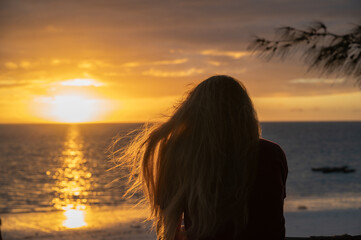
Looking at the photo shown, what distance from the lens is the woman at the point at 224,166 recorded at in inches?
79.0

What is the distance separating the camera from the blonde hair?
79.0 inches

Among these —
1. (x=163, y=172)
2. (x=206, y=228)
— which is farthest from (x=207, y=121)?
(x=206, y=228)

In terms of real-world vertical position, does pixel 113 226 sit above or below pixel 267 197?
below

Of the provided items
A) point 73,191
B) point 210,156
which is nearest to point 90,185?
point 73,191

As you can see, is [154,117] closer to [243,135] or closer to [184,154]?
[184,154]

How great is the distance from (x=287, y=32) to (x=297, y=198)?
90.1 feet

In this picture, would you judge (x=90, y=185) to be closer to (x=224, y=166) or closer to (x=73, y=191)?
(x=73, y=191)

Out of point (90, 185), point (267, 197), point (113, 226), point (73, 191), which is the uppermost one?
point (267, 197)

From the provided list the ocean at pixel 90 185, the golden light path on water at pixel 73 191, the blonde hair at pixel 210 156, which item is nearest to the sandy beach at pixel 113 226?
the golden light path on water at pixel 73 191

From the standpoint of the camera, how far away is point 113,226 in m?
18.1

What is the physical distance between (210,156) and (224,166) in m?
0.09

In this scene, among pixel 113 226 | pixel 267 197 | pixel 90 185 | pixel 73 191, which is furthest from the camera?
pixel 90 185

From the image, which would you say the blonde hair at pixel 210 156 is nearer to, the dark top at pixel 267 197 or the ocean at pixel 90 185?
Answer: the dark top at pixel 267 197

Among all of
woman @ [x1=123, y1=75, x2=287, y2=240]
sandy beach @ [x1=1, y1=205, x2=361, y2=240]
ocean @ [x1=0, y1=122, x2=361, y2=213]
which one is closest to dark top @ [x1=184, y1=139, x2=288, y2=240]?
woman @ [x1=123, y1=75, x2=287, y2=240]
